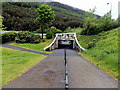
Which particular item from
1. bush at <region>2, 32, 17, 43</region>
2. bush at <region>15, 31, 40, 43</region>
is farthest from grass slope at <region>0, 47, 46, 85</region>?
bush at <region>2, 32, 17, 43</region>

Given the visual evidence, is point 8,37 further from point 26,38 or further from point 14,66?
point 14,66

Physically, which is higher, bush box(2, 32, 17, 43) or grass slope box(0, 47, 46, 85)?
bush box(2, 32, 17, 43)

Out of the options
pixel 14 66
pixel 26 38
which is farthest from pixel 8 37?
pixel 14 66

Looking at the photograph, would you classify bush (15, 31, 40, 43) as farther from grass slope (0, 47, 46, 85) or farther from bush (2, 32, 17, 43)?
grass slope (0, 47, 46, 85)

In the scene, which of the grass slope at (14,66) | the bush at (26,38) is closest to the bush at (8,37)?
the bush at (26,38)

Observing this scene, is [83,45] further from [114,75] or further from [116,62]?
[114,75]

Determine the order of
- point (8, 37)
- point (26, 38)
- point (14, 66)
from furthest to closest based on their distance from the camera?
point (26, 38) → point (8, 37) → point (14, 66)

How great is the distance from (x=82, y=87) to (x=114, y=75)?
386 cm

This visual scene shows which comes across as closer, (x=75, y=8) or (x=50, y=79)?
(x=50, y=79)

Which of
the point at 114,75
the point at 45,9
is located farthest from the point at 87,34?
the point at 114,75

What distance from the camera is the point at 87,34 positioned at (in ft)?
113

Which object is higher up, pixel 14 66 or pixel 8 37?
pixel 8 37

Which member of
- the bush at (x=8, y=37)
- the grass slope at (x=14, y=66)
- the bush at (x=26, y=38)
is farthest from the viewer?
the bush at (x=26, y=38)

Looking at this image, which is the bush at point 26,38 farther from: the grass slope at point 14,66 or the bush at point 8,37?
the grass slope at point 14,66
